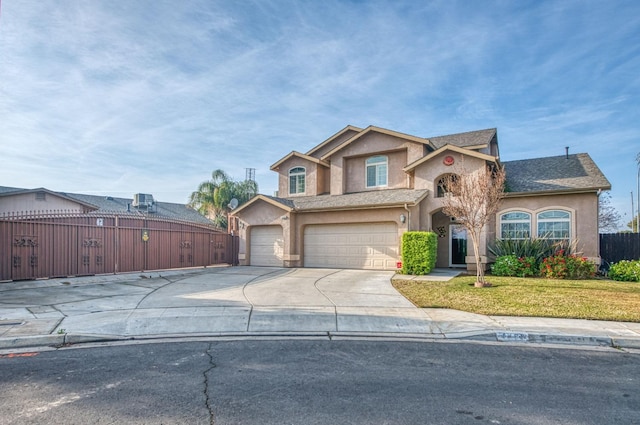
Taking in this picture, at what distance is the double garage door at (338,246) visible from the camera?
57.0 ft

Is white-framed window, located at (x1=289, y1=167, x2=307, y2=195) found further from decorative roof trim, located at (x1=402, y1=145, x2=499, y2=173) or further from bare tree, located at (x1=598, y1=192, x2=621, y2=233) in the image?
bare tree, located at (x1=598, y1=192, x2=621, y2=233)

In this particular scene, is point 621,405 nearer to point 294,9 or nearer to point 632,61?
point 294,9

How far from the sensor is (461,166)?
16.3 m

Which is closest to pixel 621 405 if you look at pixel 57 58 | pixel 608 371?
pixel 608 371

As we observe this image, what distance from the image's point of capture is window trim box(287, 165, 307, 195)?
74.9 feet

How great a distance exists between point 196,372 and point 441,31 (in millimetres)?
12470

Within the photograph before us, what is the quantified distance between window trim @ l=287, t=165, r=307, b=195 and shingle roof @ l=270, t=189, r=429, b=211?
1.53 meters

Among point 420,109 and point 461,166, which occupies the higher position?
point 420,109

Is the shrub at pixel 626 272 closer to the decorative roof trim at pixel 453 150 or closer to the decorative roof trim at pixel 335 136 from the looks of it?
the decorative roof trim at pixel 453 150

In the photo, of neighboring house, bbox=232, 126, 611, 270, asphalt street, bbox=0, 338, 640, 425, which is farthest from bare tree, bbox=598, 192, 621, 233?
asphalt street, bbox=0, 338, 640, 425

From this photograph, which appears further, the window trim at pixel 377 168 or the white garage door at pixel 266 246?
the window trim at pixel 377 168

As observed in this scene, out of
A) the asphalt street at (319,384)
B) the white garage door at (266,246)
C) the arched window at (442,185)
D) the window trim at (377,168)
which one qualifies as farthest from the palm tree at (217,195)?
the asphalt street at (319,384)

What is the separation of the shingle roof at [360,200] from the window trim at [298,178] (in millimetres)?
1534

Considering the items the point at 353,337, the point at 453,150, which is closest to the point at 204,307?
the point at 353,337
